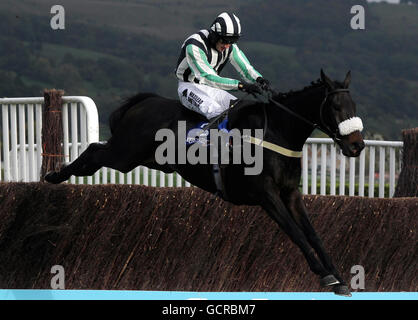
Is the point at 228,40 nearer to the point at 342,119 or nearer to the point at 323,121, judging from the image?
the point at 323,121

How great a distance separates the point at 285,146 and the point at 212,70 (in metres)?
0.80

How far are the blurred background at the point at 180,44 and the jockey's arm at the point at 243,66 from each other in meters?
51.4

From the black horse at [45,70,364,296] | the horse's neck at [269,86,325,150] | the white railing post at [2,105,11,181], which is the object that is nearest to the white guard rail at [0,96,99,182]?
the white railing post at [2,105,11,181]

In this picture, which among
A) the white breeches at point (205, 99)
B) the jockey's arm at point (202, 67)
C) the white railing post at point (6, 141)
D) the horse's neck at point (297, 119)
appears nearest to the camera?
the horse's neck at point (297, 119)

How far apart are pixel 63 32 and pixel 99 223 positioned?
6466 centimetres

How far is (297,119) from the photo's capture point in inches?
232

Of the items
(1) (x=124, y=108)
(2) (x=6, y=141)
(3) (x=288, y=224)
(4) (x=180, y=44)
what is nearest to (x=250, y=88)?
(3) (x=288, y=224)

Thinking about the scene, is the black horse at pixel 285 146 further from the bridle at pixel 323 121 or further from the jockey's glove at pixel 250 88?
the jockey's glove at pixel 250 88

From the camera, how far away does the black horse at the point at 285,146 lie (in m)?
5.59

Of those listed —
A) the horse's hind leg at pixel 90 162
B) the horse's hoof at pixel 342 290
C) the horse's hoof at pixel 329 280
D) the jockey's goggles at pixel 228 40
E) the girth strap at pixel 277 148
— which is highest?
the jockey's goggles at pixel 228 40

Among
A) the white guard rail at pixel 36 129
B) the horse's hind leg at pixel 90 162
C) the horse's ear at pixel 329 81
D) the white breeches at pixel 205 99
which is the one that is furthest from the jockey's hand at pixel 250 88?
the white guard rail at pixel 36 129
